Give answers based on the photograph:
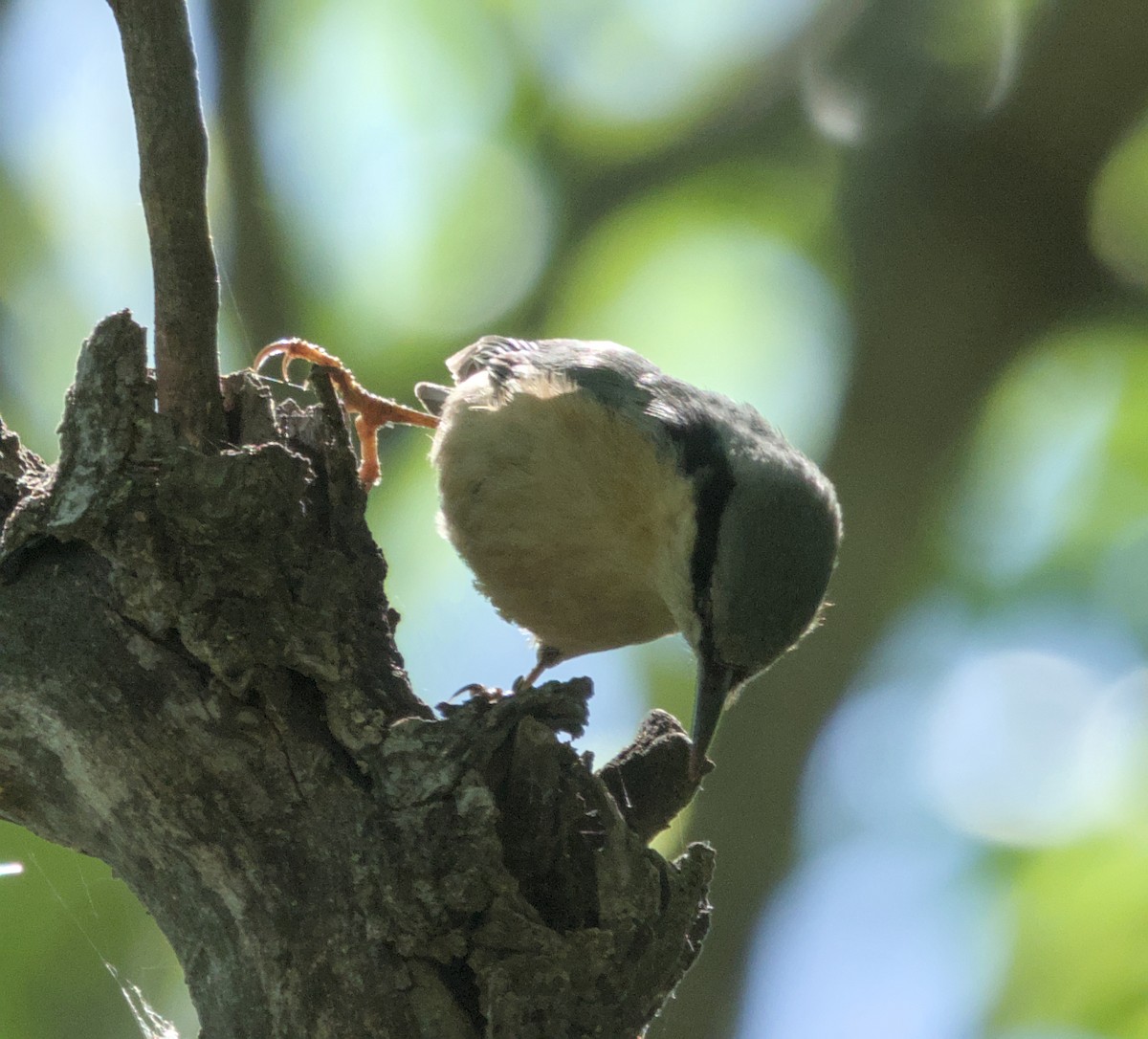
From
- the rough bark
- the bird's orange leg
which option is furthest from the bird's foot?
the bird's orange leg

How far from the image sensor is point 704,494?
7.32 ft

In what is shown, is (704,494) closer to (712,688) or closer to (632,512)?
(632,512)

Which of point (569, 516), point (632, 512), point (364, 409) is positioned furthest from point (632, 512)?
point (364, 409)

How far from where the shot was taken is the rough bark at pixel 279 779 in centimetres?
137

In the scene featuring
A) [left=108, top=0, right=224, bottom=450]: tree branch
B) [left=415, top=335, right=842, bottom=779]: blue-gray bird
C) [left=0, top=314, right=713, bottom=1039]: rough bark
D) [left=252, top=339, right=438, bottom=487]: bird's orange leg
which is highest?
[left=252, top=339, right=438, bottom=487]: bird's orange leg

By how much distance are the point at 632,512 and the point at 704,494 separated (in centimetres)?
16

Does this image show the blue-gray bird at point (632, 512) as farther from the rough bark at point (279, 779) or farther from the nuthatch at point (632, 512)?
the rough bark at point (279, 779)

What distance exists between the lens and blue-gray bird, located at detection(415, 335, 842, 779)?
212 centimetres

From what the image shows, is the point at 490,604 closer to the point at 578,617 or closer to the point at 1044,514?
the point at 578,617

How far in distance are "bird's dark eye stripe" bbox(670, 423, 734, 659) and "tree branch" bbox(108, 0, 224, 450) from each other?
3.16 feet

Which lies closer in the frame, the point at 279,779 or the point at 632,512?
the point at 279,779

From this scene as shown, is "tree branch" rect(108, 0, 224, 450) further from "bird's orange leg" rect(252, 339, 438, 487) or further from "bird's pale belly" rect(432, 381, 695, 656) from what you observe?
"bird's orange leg" rect(252, 339, 438, 487)

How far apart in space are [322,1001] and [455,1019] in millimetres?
155

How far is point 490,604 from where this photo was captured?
2650mm
